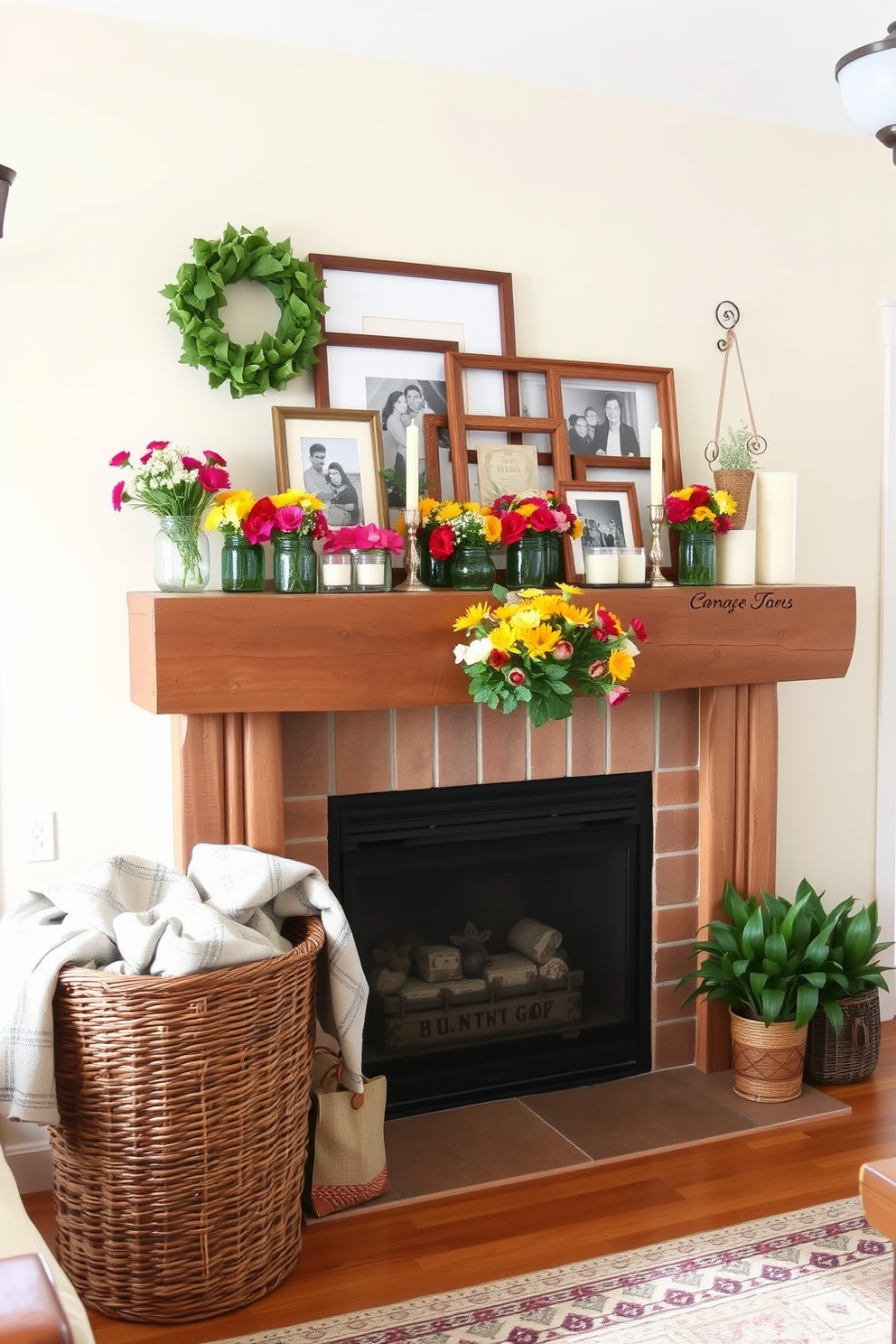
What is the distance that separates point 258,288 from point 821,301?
1.56m

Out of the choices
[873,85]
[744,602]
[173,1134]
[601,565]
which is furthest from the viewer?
[744,602]

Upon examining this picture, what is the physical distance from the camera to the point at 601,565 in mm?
2779

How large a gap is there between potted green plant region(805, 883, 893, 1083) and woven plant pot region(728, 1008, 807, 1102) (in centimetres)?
10

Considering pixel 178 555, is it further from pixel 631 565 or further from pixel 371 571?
pixel 631 565

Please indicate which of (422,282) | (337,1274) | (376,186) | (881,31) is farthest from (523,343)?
(337,1274)

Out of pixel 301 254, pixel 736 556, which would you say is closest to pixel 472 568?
pixel 736 556

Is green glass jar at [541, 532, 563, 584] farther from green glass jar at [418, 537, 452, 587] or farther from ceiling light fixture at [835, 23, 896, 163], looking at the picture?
ceiling light fixture at [835, 23, 896, 163]

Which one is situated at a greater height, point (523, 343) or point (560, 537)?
point (523, 343)

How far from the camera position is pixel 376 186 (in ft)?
9.35

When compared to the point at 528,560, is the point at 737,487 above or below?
above

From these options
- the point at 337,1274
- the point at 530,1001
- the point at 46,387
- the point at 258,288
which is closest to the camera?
the point at 337,1274

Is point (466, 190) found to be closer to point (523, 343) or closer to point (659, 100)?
point (523, 343)

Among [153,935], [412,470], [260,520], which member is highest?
[412,470]

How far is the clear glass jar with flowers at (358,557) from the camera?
2.56m
